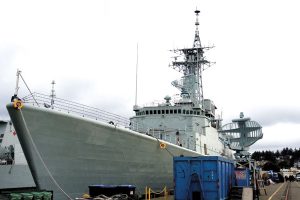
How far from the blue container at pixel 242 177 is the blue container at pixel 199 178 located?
299cm

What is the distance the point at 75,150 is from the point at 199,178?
12.4 ft

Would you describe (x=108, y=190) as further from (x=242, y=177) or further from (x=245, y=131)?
(x=245, y=131)

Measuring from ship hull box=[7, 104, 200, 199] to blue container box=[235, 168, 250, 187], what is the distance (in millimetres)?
3859

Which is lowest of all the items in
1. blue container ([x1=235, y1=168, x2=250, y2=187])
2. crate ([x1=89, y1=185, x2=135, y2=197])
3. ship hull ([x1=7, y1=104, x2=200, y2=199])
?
crate ([x1=89, y1=185, x2=135, y2=197])

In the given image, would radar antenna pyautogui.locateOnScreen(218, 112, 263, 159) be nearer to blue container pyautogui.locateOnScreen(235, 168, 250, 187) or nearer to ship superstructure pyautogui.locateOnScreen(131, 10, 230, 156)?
ship superstructure pyautogui.locateOnScreen(131, 10, 230, 156)

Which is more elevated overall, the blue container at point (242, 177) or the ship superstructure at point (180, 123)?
the ship superstructure at point (180, 123)

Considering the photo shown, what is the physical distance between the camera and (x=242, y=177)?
46.8ft

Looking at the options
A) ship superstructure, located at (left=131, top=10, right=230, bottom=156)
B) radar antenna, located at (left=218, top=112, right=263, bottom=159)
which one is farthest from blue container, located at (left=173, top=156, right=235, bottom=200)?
radar antenna, located at (left=218, top=112, right=263, bottom=159)

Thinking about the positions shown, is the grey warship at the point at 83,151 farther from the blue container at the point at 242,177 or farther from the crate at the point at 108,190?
the blue container at the point at 242,177

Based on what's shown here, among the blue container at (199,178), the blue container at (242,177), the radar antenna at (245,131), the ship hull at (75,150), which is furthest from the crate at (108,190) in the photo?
the radar antenna at (245,131)

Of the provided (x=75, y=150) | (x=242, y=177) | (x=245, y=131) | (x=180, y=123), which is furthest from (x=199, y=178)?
(x=245, y=131)

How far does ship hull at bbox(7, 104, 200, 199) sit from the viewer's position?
8953mm

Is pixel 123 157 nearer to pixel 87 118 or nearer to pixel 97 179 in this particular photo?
pixel 97 179

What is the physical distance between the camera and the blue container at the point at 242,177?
14156 millimetres
